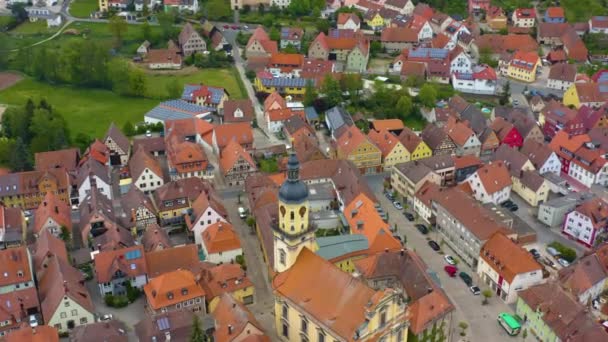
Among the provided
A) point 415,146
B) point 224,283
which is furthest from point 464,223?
point 224,283

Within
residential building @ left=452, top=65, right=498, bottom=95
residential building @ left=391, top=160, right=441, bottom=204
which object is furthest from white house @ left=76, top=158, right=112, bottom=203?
residential building @ left=452, top=65, right=498, bottom=95

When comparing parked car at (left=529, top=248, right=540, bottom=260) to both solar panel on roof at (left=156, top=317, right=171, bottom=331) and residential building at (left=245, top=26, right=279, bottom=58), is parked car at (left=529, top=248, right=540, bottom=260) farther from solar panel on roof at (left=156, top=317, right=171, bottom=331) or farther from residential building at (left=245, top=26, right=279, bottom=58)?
residential building at (left=245, top=26, right=279, bottom=58)

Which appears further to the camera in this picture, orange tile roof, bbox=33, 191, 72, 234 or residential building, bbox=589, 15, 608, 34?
residential building, bbox=589, 15, 608, 34

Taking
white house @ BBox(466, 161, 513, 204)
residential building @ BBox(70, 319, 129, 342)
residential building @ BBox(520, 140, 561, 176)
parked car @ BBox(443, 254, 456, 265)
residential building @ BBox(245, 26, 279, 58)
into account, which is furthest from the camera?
residential building @ BBox(245, 26, 279, 58)

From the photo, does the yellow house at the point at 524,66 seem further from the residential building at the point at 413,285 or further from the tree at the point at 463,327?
the tree at the point at 463,327

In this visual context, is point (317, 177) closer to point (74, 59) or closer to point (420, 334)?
point (420, 334)

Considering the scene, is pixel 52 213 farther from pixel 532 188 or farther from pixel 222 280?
pixel 532 188

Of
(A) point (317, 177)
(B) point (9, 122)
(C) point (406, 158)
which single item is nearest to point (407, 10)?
(C) point (406, 158)
